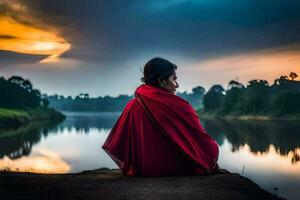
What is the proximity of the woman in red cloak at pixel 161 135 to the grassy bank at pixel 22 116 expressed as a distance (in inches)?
3625

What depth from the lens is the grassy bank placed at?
107 m

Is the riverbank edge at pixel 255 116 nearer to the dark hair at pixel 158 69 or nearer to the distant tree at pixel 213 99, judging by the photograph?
the distant tree at pixel 213 99

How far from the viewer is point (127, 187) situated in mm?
9422

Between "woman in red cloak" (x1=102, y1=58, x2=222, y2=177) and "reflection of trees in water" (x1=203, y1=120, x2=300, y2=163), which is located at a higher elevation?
"woman in red cloak" (x1=102, y1=58, x2=222, y2=177)

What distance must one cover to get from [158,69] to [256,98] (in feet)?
469

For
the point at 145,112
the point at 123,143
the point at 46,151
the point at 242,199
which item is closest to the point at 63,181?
the point at 123,143

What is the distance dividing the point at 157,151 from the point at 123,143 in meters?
1.04

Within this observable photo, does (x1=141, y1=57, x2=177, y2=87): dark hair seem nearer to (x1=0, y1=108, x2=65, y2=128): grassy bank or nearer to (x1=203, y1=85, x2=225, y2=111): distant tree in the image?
(x1=0, y1=108, x2=65, y2=128): grassy bank

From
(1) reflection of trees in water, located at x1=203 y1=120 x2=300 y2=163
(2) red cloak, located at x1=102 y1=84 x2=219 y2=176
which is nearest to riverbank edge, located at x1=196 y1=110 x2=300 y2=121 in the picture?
(1) reflection of trees in water, located at x1=203 y1=120 x2=300 y2=163

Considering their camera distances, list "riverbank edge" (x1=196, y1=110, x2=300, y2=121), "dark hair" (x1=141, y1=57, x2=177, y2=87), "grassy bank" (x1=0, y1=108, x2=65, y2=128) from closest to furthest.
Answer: "dark hair" (x1=141, y1=57, x2=177, y2=87) → "grassy bank" (x1=0, y1=108, x2=65, y2=128) → "riverbank edge" (x1=196, y1=110, x2=300, y2=121)

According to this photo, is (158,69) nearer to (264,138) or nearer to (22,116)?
(264,138)

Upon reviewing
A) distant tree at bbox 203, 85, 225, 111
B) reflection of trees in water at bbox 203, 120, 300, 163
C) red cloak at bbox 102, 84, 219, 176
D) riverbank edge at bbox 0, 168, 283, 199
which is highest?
distant tree at bbox 203, 85, 225, 111

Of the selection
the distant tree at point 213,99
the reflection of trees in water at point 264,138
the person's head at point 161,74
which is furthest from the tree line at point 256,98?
the person's head at point 161,74

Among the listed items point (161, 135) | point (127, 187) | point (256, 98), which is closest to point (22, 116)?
point (256, 98)
